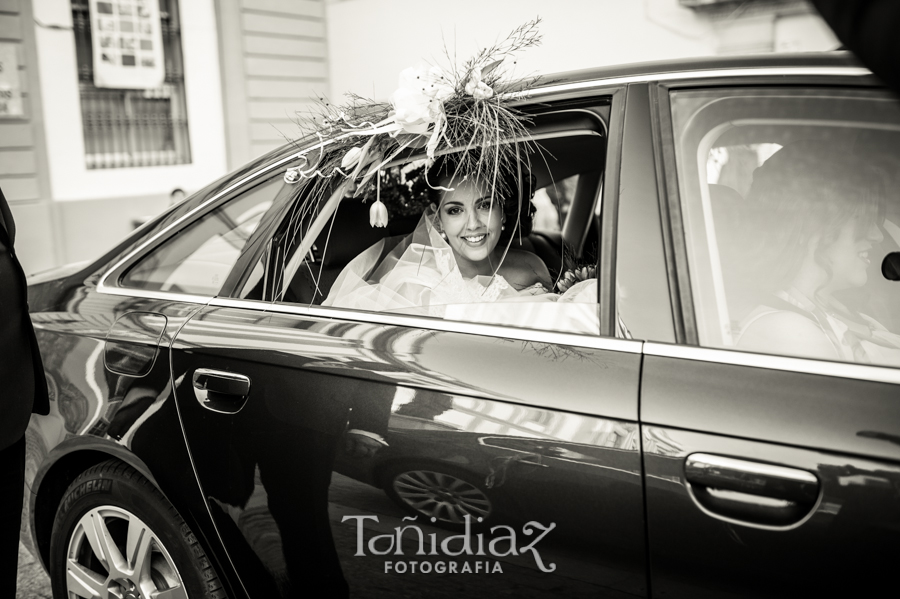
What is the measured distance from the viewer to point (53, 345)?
2.24 m

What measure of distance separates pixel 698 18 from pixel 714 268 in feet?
20.3

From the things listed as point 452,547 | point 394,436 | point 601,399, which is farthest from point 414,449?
point 601,399

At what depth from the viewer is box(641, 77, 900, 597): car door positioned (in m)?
1.19

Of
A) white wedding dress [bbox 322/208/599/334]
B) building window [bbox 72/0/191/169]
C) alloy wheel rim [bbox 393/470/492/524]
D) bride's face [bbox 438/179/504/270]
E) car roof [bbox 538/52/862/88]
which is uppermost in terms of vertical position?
building window [bbox 72/0/191/169]

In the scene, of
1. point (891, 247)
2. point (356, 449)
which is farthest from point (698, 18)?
point (356, 449)

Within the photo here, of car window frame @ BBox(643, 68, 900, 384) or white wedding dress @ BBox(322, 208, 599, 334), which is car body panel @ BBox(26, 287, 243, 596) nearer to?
white wedding dress @ BBox(322, 208, 599, 334)

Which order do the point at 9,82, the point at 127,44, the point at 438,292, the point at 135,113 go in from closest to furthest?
the point at 438,292 → the point at 9,82 → the point at 127,44 → the point at 135,113

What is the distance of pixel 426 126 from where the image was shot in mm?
1927

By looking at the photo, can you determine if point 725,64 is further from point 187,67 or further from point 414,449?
point 187,67

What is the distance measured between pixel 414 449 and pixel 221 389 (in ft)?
1.82

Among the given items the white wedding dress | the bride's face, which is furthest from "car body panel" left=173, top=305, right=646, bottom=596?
the bride's face

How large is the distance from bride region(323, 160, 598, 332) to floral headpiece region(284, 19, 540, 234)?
4.8 inches

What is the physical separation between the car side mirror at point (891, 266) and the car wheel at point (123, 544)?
1.70 metres

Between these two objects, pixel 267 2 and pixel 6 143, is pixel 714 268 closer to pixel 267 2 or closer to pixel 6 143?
pixel 6 143
